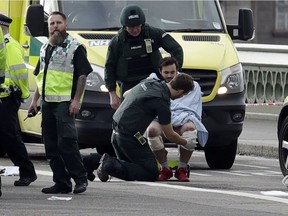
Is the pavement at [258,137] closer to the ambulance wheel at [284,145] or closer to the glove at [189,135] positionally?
the glove at [189,135]

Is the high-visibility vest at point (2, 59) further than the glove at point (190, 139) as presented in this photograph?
No

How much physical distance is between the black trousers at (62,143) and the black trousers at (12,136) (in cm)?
68

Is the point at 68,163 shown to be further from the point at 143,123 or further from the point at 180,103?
the point at 180,103

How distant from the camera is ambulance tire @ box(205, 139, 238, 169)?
60.2 ft

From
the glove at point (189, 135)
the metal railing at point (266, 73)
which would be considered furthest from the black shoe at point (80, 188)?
the metal railing at point (266, 73)

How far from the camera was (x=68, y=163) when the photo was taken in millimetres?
14234

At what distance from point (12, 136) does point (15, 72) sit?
66 cm

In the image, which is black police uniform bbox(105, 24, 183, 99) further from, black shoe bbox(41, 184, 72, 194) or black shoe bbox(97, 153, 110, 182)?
black shoe bbox(41, 184, 72, 194)

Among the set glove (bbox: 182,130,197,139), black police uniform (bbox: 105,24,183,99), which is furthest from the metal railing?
glove (bbox: 182,130,197,139)

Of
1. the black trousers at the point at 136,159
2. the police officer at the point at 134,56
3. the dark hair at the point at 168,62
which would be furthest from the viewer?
the police officer at the point at 134,56

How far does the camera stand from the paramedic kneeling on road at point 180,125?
15.7 meters

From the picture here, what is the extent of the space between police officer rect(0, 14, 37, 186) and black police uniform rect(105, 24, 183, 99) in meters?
1.48

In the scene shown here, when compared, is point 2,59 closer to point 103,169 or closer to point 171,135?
point 103,169

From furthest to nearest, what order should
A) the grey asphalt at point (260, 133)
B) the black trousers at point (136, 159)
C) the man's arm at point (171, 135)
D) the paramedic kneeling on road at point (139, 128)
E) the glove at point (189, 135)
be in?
the grey asphalt at point (260, 133), the glove at point (189, 135), the black trousers at point (136, 159), the man's arm at point (171, 135), the paramedic kneeling on road at point (139, 128)
